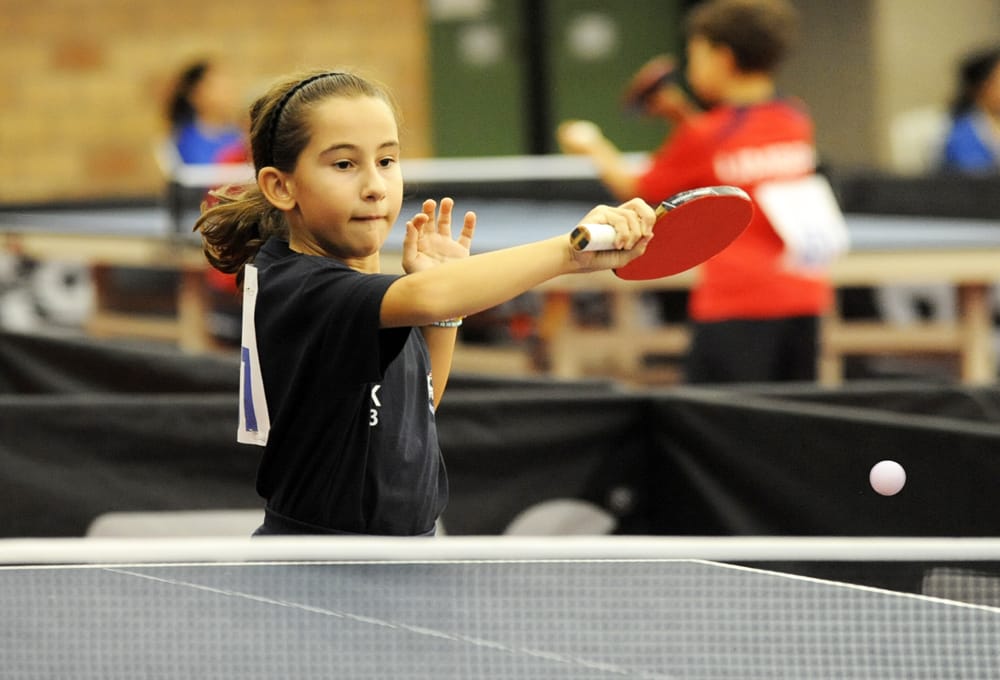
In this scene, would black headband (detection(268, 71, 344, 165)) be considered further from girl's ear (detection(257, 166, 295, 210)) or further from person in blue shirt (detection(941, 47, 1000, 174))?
person in blue shirt (detection(941, 47, 1000, 174))

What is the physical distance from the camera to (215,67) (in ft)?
25.2

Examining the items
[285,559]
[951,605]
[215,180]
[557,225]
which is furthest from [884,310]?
[285,559]

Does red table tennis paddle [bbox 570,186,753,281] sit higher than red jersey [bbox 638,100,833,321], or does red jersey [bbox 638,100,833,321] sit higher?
red jersey [bbox 638,100,833,321]

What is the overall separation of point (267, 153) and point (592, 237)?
50 centimetres

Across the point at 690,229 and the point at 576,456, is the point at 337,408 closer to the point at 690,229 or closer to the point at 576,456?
the point at 690,229

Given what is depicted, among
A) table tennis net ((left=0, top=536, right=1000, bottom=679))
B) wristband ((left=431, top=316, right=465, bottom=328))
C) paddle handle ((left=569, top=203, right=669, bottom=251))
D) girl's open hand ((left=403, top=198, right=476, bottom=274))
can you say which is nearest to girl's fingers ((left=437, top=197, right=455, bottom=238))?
girl's open hand ((left=403, top=198, right=476, bottom=274))

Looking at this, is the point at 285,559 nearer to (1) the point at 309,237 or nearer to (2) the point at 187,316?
(1) the point at 309,237

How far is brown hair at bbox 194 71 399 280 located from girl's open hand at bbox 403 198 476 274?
0.14 m

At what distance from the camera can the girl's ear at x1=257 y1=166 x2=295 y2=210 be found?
189cm

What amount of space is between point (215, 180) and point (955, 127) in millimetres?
4204

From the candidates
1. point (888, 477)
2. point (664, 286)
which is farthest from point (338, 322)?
point (664, 286)

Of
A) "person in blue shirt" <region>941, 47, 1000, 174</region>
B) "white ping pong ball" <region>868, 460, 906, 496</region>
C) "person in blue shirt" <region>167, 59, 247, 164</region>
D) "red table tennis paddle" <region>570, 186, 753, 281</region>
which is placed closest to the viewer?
"red table tennis paddle" <region>570, 186, 753, 281</region>

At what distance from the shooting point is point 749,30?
13.9 feet

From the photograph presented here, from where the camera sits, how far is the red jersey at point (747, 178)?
4219 millimetres
